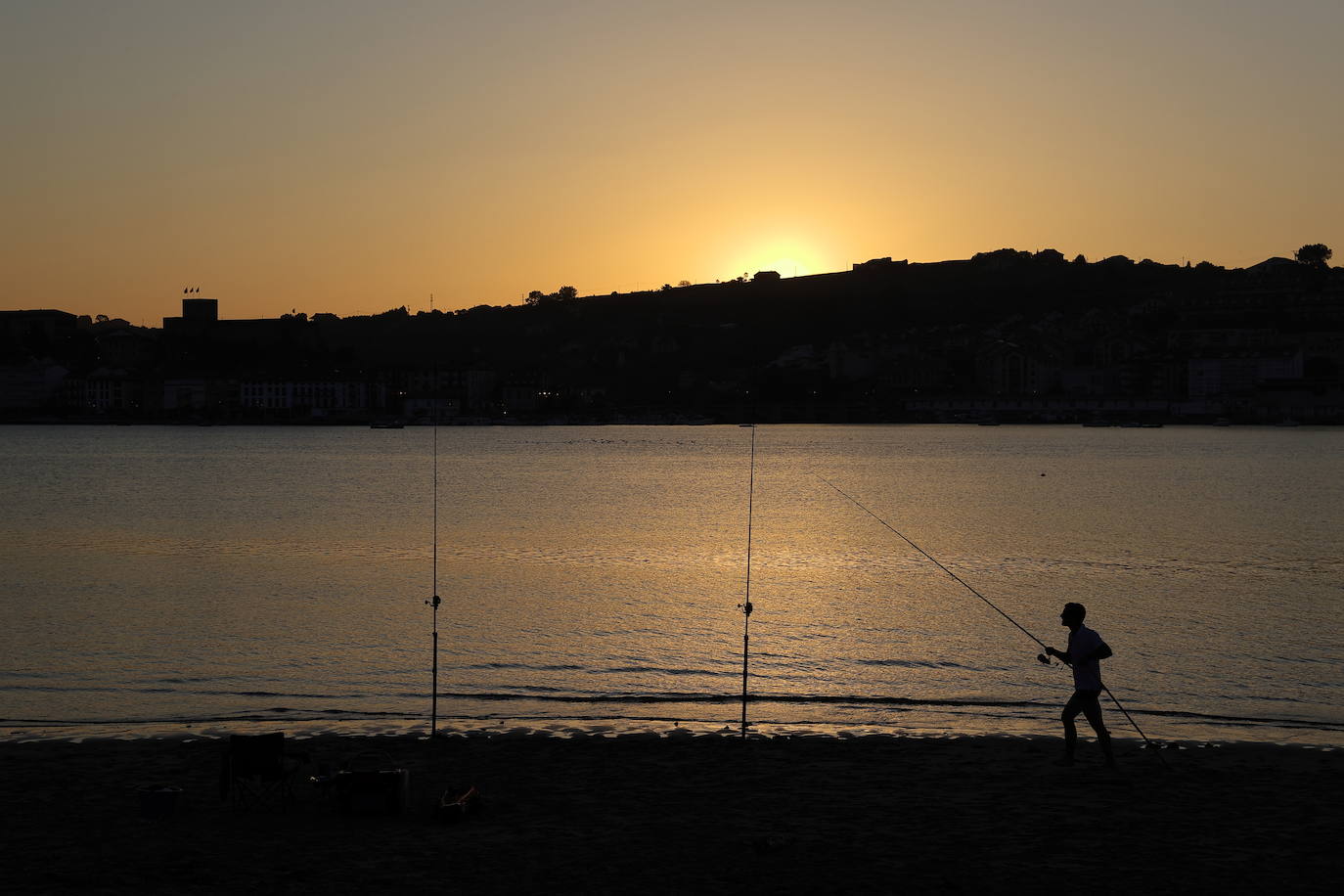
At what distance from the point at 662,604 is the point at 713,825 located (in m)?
17.8

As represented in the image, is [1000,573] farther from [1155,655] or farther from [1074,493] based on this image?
[1074,493]

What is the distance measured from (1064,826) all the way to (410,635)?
15262mm

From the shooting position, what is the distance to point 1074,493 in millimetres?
70812

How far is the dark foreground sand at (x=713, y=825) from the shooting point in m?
9.79

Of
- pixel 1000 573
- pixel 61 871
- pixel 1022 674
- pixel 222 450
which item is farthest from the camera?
pixel 222 450

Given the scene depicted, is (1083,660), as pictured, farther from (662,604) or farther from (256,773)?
(662,604)

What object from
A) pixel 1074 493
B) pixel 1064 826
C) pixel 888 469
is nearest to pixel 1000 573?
pixel 1064 826

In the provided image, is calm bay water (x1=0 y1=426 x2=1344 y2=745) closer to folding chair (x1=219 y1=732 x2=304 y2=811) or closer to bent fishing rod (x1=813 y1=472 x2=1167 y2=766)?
bent fishing rod (x1=813 y1=472 x2=1167 y2=766)

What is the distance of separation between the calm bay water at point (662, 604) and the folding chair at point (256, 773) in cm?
457

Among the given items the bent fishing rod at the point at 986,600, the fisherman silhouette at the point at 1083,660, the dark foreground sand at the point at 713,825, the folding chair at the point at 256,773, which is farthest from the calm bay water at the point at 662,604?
the folding chair at the point at 256,773

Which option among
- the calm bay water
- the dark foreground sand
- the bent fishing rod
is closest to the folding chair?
the dark foreground sand

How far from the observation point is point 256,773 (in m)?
11.2

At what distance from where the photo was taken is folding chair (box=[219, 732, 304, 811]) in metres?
11.3

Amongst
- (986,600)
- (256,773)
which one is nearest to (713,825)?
(256,773)
